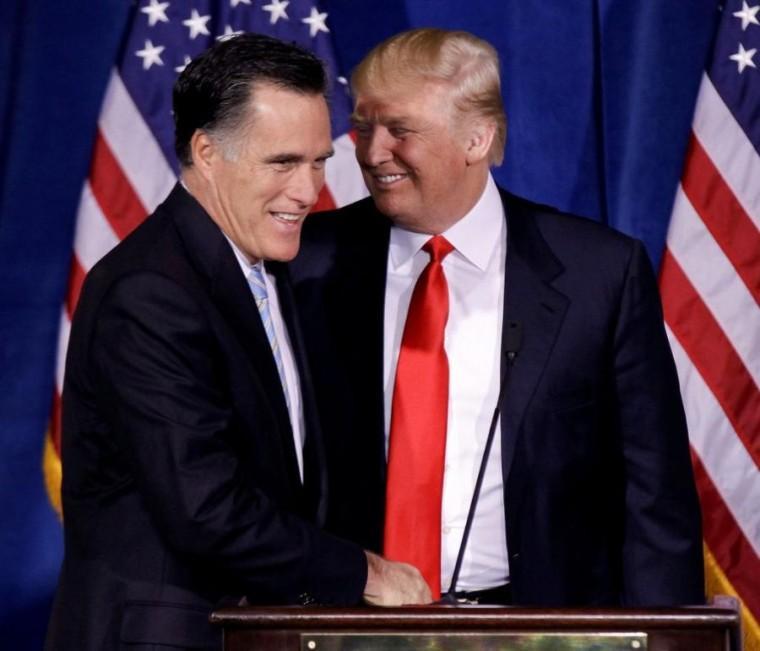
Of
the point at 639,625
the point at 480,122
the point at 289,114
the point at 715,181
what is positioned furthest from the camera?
the point at 715,181

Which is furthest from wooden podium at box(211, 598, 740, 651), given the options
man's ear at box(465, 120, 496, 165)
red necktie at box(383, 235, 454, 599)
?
man's ear at box(465, 120, 496, 165)

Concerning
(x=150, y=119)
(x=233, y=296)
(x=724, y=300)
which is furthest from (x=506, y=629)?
(x=150, y=119)

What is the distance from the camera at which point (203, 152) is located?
6.61 ft

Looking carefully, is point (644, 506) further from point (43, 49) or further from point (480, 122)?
point (43, 49)

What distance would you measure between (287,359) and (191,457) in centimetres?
35

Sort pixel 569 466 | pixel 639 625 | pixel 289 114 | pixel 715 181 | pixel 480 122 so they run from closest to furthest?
pixel 639 625 < pixel 289 114 < pixel 569 466 < pixel 480 122 < pixel 715 181

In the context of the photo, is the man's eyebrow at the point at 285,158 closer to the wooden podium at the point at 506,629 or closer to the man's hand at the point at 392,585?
the man's hand at the point at 392,585

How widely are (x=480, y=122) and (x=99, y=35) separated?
50.1 inches

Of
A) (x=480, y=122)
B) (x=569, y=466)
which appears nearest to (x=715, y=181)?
(x=480, y=122)

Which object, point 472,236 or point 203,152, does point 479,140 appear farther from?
point 203,152

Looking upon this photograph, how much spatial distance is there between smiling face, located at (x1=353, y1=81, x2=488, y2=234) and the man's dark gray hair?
1.41 ft

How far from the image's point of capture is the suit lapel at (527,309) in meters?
2.25

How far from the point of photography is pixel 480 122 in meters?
2.48

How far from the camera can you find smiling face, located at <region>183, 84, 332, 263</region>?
198cm
